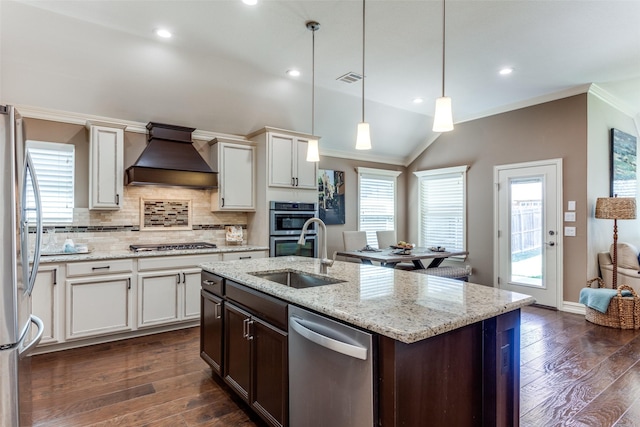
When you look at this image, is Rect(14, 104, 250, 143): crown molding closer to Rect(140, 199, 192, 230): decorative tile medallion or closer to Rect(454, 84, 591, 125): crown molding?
Rect(140, 199, 192, 230): decorative tile medallion

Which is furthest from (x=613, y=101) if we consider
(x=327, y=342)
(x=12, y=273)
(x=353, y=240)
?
(x=12, y=273)

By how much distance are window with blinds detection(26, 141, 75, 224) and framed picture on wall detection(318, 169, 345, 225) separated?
334cm

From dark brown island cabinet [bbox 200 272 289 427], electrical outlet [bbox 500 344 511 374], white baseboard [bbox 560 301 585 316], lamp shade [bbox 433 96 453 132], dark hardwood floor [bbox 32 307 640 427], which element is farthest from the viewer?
white baseboard [bbox 560 301 585 316]

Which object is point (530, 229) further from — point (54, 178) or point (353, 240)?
point (54, 178)

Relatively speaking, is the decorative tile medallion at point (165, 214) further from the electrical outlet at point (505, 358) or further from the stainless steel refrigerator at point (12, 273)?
the electrical outlet at point (505, 358)

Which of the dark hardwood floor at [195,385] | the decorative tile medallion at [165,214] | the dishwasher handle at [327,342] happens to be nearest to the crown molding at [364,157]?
the decorative tile medallion at [165,214]

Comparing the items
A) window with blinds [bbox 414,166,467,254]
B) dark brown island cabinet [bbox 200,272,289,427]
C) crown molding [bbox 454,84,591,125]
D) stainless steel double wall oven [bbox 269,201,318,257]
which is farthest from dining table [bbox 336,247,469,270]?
crown molding [bbox 454,84,591,125]

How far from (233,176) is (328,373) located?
3.54m

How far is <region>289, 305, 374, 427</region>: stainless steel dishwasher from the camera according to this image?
1.36 m

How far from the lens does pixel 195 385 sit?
2.67 m

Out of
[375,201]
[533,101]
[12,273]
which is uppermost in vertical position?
[533,101]

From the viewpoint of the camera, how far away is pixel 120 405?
2.38 metres

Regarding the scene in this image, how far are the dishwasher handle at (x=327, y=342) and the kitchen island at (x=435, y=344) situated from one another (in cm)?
7

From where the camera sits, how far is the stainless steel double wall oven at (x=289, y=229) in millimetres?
4578
